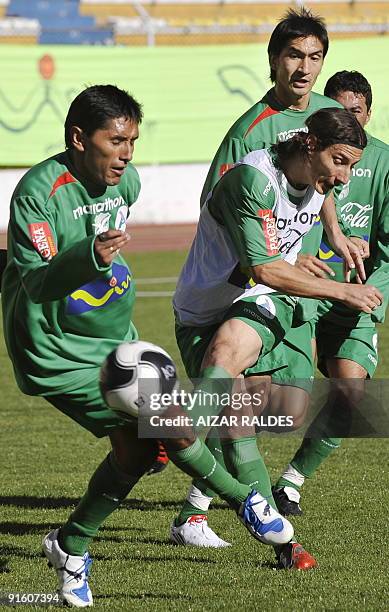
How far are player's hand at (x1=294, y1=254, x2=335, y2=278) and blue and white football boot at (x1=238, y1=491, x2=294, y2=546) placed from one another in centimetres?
103

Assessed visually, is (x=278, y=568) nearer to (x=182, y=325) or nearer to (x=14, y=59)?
(x=182, y=325)

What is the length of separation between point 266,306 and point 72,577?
4.59ft

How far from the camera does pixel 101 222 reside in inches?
191

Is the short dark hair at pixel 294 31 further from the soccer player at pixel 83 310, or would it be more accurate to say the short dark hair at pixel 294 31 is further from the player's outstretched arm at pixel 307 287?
the player's outstretched arm at pixel 307 287

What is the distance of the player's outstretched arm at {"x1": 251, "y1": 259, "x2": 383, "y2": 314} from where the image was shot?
4.83 metres

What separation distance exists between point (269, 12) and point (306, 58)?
95.0ft

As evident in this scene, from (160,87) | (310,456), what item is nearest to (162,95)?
(160,87)

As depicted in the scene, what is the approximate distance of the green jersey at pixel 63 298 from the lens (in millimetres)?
4594

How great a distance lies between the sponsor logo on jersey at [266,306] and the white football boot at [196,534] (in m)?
1.08

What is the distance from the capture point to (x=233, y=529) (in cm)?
573

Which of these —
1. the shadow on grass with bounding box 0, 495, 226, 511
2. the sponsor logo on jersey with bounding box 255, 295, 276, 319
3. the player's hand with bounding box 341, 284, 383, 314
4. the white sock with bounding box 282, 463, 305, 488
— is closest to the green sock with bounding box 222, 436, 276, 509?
the sponsor logo on jersey with bounding box 255, 295, 276, 319

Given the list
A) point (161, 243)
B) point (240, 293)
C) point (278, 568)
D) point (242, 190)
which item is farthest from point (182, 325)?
point (161, 243)

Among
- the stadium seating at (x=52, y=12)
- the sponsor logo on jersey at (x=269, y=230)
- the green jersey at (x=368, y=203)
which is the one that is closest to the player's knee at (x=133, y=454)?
the sponsor logo on jersey at (x=269, y=230)

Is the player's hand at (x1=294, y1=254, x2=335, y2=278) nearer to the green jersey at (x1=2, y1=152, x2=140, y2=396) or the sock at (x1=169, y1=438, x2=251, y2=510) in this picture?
the green jersey at (x1=2, y1=152, x2=140, y2=396)
